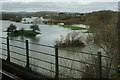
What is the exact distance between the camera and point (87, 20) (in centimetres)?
1103

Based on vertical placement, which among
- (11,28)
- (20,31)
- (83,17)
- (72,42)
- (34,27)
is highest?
(83,17)

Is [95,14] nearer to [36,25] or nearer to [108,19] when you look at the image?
[108,19]

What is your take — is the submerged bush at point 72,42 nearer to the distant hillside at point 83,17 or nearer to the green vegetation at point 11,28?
the distant hillside at point 83,17

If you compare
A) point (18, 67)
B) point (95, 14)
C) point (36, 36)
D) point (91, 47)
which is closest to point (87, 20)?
point (95, 14)

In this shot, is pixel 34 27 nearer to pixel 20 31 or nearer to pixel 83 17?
pixel 20 31

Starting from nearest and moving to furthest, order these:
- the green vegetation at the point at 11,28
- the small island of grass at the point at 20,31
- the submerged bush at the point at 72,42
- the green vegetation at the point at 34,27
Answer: the submerged bush at the point at 72,42 → the green vegetation at the point at 34,27 → the small island of grass at the point at 20,31 → the green vegetation at the point at 11,28

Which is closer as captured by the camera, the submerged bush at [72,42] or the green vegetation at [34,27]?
the submerged bush at [72,42]

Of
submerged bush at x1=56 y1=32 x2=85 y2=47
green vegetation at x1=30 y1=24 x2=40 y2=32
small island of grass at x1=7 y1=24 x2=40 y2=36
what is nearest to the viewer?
submerged bush at x1=56 y1=32 x2=85 y2=47

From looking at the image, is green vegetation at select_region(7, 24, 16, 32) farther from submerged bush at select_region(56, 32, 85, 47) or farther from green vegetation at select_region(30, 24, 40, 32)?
submerged bush at select_region(56, 32, 85, 47)

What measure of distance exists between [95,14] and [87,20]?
633 millimetres

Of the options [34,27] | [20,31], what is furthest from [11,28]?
[34,27]

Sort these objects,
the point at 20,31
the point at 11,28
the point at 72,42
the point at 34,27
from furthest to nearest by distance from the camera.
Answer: the point at 20,31
the point at 11,28
the point at 34,27
the point at 72,42

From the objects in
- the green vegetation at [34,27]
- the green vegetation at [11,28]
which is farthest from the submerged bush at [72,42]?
the green vegetation at [11,28]

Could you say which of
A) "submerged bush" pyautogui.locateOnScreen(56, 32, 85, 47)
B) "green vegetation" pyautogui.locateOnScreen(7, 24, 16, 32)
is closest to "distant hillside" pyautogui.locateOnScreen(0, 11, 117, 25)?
"submerged bush" pyautogui.locateOnScreen(56, 32, 85, 47)
